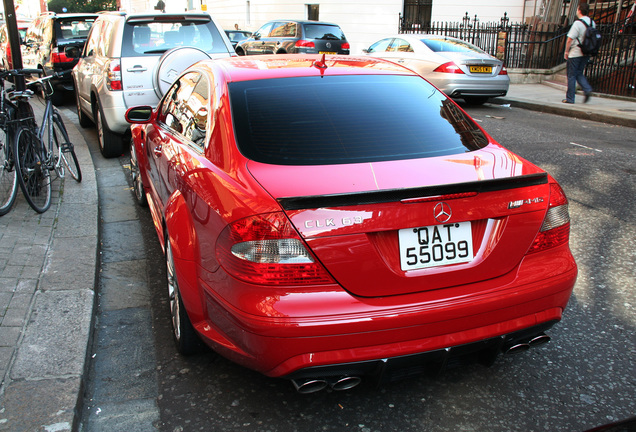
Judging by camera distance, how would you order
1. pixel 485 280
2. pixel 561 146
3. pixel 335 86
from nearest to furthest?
pixel 485 280 → pixel 335 86 → pixel 561 146

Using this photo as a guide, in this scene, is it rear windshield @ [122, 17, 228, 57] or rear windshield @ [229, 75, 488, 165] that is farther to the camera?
rear windshield @ [122, 17, 228, 57]

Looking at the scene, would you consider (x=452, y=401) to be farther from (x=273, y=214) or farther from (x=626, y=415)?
(x=273, y=214)

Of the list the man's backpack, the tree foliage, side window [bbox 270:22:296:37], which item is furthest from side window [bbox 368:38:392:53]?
the tree foliage

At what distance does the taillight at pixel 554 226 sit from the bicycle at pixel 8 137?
4.27 meters

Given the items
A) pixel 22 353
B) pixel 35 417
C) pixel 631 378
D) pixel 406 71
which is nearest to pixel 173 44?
pixel 406 71

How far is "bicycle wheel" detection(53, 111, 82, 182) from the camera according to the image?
6.05 metres

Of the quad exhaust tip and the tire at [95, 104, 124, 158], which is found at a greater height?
the quad exhaust tip

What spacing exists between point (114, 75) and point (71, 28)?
264 inches

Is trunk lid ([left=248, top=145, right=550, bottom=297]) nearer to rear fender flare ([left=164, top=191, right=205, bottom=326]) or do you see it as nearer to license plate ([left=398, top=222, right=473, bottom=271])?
license plate ([left=398, top=222, right=473, bottom=271])

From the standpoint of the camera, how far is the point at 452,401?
2.77 meters

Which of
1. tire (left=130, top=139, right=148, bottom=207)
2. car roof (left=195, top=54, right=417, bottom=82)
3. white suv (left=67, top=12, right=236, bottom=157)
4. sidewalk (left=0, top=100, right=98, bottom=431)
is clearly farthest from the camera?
white suv (left=67, top=12, right=236, bottom=157)

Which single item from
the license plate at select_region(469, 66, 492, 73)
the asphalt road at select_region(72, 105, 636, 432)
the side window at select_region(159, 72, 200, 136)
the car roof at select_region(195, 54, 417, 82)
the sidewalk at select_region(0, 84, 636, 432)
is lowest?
the asphalt road at select_region(72, 105, 636, 432)

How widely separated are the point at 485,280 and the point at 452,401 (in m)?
0.66

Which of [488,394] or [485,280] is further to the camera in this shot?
[488,394]
